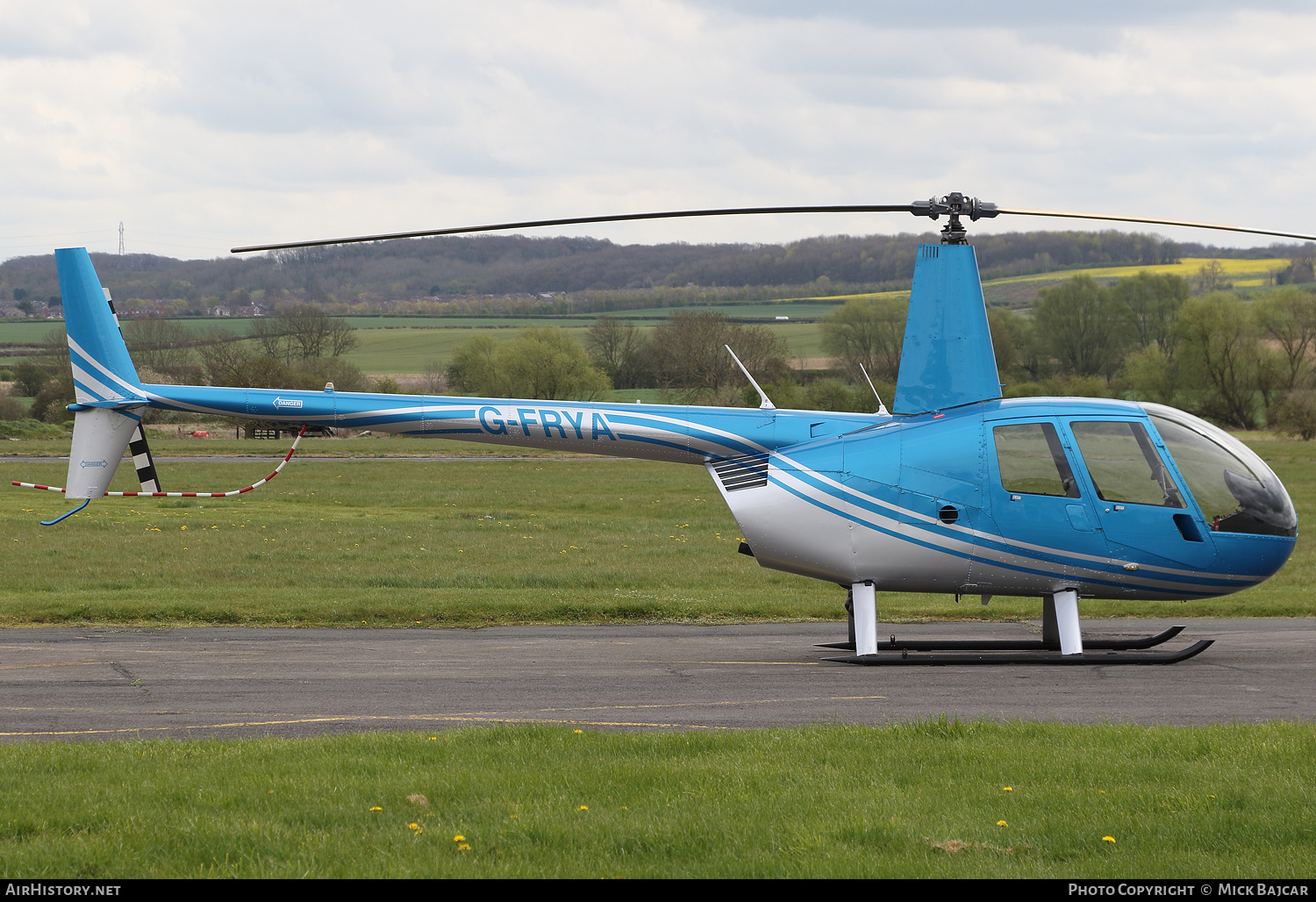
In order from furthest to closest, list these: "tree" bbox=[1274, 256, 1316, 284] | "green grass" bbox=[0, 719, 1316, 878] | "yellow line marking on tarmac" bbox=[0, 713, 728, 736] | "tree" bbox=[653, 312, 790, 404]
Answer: "tree" bbox=[1274, 256, 1316, 284] → "tree" bbox=[653, 312, 790, 404] → "yellow line marking on tarmac" bbox=[0, 713, 728, 736] → "green grass" bbox=[0, 719, 1316, 878]

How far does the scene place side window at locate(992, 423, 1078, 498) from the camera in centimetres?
1137

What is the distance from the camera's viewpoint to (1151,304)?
8944 cm

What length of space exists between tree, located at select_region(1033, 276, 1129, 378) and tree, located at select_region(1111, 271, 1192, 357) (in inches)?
50.1

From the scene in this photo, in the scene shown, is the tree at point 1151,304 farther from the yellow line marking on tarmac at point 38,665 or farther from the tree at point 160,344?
the yellow line marking on tarmac at point 38,665

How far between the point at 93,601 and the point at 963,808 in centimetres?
1256

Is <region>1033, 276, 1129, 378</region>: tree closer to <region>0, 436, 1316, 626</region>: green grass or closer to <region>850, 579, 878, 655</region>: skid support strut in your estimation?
<region>0, 436, 1316, 626</region>: green grass

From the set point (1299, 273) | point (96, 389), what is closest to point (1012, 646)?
point (96, 389)

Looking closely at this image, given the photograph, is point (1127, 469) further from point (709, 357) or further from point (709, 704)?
point (709, 357)

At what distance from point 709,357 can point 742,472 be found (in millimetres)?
32636

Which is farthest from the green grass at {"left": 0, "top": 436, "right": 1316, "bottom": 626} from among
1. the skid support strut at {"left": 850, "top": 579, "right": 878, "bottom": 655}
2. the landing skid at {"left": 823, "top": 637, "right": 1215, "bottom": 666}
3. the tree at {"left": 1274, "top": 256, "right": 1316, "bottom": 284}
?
the tree at {"left": 1274, "top": 256, "right": 1316, "bottom": 284}

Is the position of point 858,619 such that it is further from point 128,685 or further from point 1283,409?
point 1283,409

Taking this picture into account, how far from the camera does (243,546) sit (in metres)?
21.4

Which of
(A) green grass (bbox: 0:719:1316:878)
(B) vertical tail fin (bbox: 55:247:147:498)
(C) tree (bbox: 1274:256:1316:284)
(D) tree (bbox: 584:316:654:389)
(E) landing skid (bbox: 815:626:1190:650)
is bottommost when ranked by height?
(E) landing skid (bbox: 815:626:1190:650)

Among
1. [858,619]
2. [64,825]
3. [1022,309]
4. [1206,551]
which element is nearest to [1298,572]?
[1206,551]
